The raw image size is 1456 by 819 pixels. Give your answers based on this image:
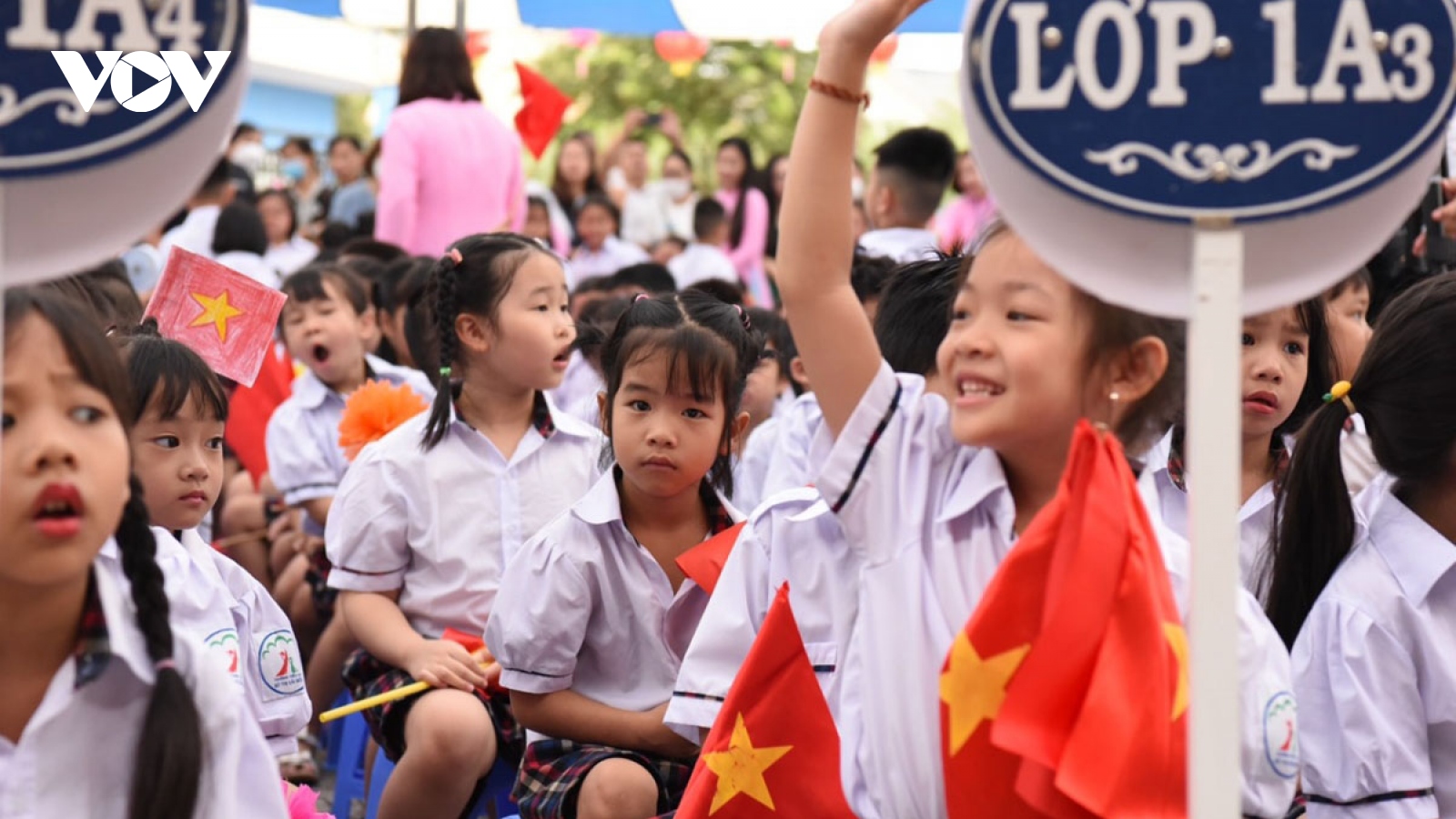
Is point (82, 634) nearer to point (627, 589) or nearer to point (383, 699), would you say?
point (627, 589)

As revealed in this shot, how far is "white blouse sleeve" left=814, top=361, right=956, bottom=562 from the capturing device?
213cm

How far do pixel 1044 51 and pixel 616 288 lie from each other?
4.39 meters

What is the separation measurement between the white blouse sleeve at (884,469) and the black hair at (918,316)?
0.82 m

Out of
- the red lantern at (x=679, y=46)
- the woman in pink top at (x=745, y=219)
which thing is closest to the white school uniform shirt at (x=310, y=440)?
the woman in pink top at (x=745, y=219)

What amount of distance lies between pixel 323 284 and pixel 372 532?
5.64 ft

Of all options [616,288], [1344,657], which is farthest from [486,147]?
[1344,657]

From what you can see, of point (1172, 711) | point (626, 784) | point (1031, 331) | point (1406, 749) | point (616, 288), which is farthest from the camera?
point (616, 288)

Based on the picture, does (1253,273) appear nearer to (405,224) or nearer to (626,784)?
(626,784)

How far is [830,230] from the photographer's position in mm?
2115

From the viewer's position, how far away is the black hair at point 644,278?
240 inches

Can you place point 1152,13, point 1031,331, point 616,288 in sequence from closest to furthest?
point 1152,13
point 1031,331
point 616,288

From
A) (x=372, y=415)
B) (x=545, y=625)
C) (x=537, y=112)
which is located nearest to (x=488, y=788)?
(x=545, y=625)

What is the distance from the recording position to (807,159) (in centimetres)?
209

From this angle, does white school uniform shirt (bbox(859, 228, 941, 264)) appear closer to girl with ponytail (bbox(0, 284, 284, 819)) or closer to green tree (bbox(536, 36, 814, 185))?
girl with ponytail (bbox(0, 284, 284, 819))
